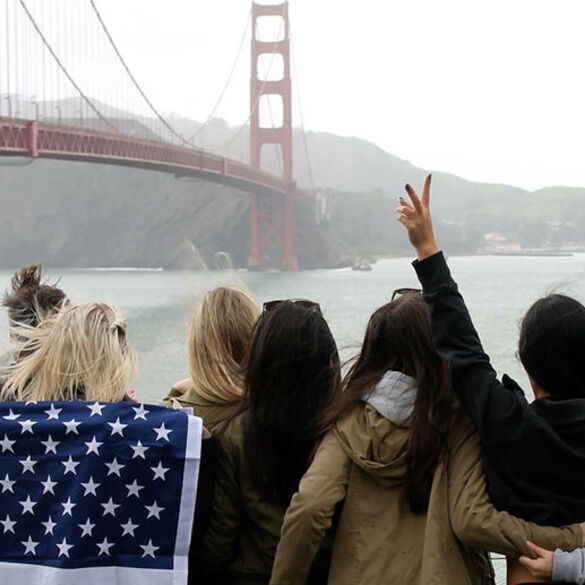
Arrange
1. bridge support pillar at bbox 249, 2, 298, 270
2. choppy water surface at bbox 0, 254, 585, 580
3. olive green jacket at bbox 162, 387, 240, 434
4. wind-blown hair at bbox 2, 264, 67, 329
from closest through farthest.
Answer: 1. olive green jacket at bbox 162, 387, 240, 434
2. wind-blown hair at bbox 2, 264, 67, 329
3. choppy water surface at bbox 0, 254, 585, 580
4. bridge support pillar at bbox 249, 2, 298, 270

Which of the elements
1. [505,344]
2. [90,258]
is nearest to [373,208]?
[90,258]

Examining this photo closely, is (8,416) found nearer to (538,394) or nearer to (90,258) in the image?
(538,394)

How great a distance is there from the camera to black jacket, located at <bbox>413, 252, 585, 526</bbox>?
1.11 meters

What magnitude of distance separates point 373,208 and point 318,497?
30400mm

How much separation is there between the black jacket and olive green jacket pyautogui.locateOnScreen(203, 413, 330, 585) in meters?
0.38

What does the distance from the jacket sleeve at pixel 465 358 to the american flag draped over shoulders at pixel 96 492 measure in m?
0.37

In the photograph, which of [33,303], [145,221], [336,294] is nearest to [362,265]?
[145,221]

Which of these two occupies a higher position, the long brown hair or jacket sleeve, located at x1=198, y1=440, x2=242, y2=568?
the long brown hair

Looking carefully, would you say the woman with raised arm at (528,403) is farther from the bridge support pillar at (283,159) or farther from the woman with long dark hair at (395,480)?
the bridge support pillar at (283,159)

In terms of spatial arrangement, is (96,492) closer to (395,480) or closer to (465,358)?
(395,480)

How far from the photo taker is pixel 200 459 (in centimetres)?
131

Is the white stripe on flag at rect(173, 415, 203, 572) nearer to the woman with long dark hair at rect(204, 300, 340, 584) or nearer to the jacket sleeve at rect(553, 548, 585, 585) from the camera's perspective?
the woman with long dark hair at rect(204, 300, 340, 584)

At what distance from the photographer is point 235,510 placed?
54.6 inches

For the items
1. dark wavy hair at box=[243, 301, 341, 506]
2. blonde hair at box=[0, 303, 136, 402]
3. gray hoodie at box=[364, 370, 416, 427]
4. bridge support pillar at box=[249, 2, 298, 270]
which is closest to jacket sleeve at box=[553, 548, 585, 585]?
gray hoodie at box=[364, 370, 416, 427]
